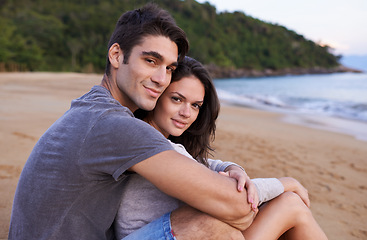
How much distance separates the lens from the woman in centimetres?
161

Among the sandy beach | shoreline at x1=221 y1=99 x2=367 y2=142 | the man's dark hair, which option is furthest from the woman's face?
shoreline at x1=221 y1=99 x2=367 y2=142

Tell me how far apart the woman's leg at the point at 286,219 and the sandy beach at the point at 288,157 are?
4.73 feet

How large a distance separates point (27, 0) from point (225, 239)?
7701 cm

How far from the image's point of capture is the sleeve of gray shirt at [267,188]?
6.09 ft

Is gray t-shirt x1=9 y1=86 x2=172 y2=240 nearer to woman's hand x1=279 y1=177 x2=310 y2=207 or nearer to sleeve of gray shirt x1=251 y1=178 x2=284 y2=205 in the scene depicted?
sleeve of gray shirt x1=251 y1=178 x2=284 y2=205

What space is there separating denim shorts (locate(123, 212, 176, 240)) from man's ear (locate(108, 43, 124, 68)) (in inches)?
42.7

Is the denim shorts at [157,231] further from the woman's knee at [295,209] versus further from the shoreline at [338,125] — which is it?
the shoreline at [338,125]

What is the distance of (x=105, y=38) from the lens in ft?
184

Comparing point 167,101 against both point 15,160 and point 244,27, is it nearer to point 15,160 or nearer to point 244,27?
point 15,160

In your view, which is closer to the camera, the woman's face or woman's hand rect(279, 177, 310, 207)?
woman's hand rect(279, 177, 310, 207)

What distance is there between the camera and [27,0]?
65688 millimetres

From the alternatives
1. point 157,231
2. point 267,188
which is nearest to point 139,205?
point 157,231

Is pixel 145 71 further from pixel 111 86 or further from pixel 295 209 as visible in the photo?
pixel 295 209

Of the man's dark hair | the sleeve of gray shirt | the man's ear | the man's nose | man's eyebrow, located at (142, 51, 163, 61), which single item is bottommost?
the sleeve of gray shirt
